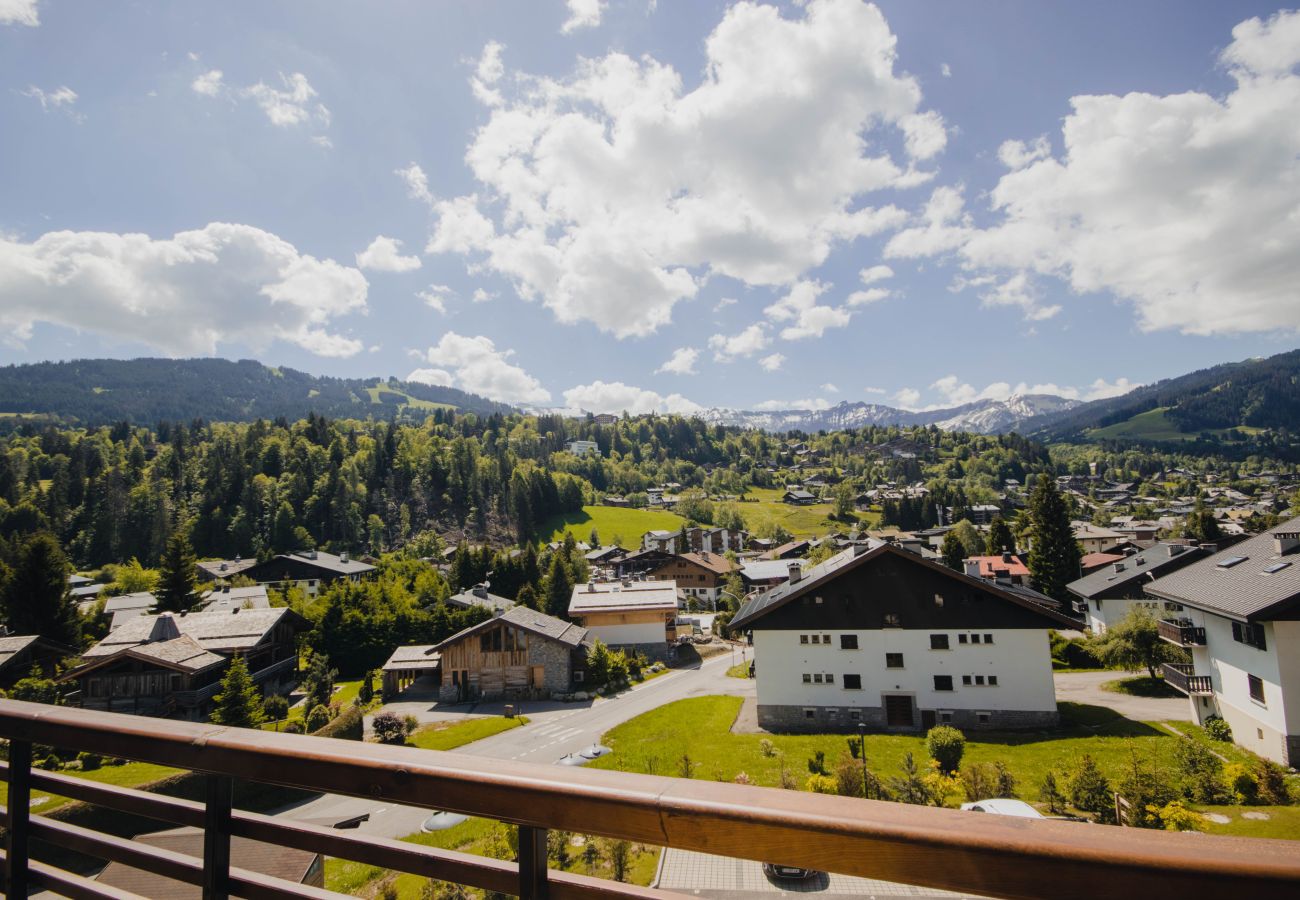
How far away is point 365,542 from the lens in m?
114

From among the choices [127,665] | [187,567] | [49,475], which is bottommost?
[127,665]

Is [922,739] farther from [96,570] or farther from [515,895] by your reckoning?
[96,570]

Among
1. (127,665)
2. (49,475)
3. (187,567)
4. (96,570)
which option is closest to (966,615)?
(127,665)

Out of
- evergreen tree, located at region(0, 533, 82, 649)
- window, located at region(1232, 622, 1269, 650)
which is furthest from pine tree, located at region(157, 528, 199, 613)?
window, located at region(1232, 622, 1269, 650)

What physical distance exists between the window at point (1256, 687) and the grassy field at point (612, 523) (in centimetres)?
9860

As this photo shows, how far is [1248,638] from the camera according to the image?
23.3 metres

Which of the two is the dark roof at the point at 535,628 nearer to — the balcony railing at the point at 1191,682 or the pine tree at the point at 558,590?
the pine tree at the point at 558,590

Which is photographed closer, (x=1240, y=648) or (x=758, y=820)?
Answer: (x=758, y=820)

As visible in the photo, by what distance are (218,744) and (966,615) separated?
3294cm

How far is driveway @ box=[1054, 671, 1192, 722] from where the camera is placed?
2919cm

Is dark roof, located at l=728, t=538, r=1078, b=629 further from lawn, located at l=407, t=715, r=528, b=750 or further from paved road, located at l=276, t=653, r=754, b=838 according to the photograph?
lawn, located at l=407, t=715, r=528, b=750

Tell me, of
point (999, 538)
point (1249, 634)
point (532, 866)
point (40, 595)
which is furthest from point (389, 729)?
point (999, 538)

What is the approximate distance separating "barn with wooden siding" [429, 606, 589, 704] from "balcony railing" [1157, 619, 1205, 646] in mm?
33606

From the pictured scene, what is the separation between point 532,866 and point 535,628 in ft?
146
